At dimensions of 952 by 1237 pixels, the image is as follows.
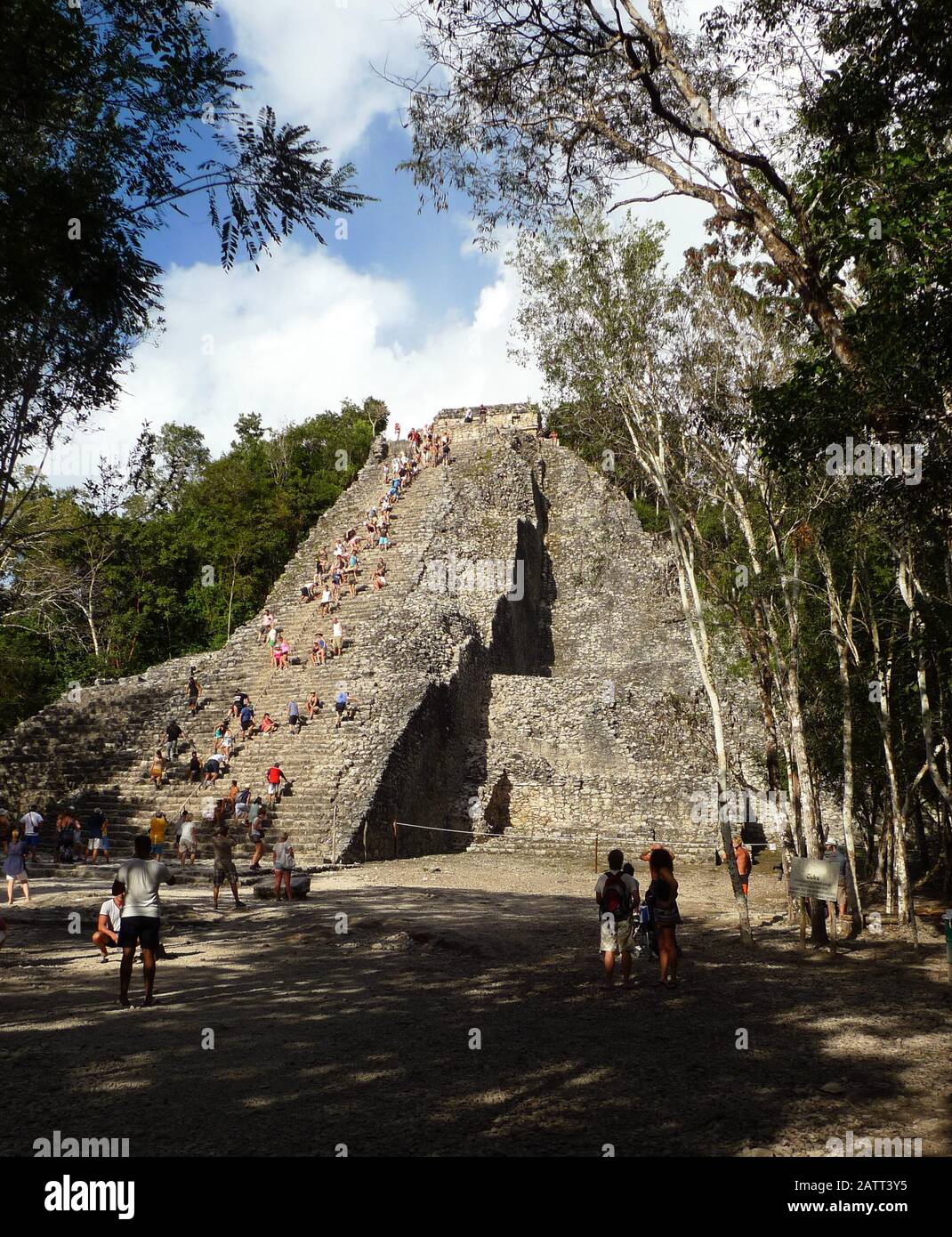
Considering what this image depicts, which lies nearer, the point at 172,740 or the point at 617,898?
the point at 617,898

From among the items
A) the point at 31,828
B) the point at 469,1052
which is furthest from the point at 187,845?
the point at 469,1052

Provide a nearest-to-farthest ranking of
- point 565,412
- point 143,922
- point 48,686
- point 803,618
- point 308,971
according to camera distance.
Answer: point 143,922 < point 308,971 < point 565,412 < point 803,618 < point 48,686

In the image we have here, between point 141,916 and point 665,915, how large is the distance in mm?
4487

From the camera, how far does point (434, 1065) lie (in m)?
5.70

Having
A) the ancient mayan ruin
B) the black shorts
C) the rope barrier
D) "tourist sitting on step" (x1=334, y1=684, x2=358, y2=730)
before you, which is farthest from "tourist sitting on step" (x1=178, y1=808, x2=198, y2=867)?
the black shorts

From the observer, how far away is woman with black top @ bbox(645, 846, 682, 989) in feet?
26.5

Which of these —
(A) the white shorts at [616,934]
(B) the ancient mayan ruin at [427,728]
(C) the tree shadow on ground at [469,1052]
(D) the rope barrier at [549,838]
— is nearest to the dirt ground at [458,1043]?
(C) the tree shadow on ground at [469,1052]

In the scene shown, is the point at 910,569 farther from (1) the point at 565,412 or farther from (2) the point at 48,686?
(2) the point at 48,686

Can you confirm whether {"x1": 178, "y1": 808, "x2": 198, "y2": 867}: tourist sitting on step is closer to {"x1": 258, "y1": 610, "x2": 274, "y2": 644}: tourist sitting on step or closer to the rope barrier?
the rope barrier

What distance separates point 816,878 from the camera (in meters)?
10.1

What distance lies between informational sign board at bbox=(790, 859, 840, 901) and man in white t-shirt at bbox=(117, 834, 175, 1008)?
701 cm

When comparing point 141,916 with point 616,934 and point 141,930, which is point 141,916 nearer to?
point 141,930
